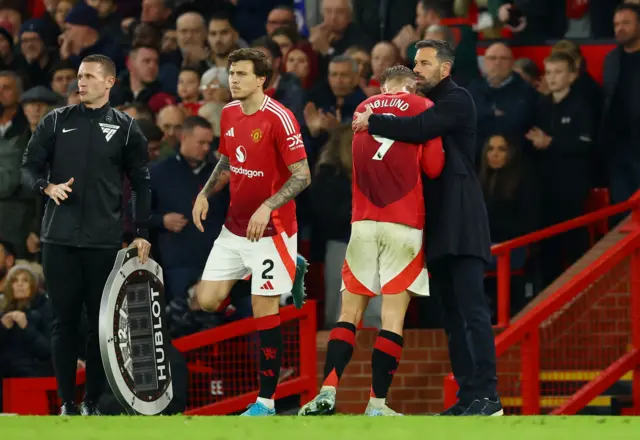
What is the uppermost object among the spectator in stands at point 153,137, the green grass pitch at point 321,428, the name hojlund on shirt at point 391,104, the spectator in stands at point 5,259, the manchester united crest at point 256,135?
the spectator in stands at point 153,137

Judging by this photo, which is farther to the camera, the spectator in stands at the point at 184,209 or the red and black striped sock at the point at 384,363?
the spectator in stands at the point at 184,209

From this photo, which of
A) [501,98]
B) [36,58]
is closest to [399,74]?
[501,98]

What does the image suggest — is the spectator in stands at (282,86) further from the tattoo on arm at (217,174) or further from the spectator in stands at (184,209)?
the tattoo on arm at (217,174)

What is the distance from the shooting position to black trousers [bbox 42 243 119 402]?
8820 mm

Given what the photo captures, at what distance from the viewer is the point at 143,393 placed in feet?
28.8

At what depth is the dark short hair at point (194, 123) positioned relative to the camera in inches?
461

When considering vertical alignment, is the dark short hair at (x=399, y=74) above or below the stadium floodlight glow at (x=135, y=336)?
above

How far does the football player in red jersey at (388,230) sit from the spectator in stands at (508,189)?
10.6 feet

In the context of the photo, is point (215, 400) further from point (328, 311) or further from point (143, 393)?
point (143, 393)

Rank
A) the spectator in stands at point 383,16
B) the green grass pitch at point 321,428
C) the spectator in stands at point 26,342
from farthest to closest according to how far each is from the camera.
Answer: the spectator in stands at point 383,16
the spectator in stands at point 26,342
the green grass pitch at point 321,428

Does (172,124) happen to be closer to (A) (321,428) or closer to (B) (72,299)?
(B) (72,299)

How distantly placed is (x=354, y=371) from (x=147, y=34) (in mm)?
3491

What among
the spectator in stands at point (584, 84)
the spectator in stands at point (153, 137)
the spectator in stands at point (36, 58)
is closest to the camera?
the spectator in stands at point (584, 84)

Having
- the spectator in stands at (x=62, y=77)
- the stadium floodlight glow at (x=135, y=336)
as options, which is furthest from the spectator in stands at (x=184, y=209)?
the stadium floodlight glow at (x=135, y=336)
